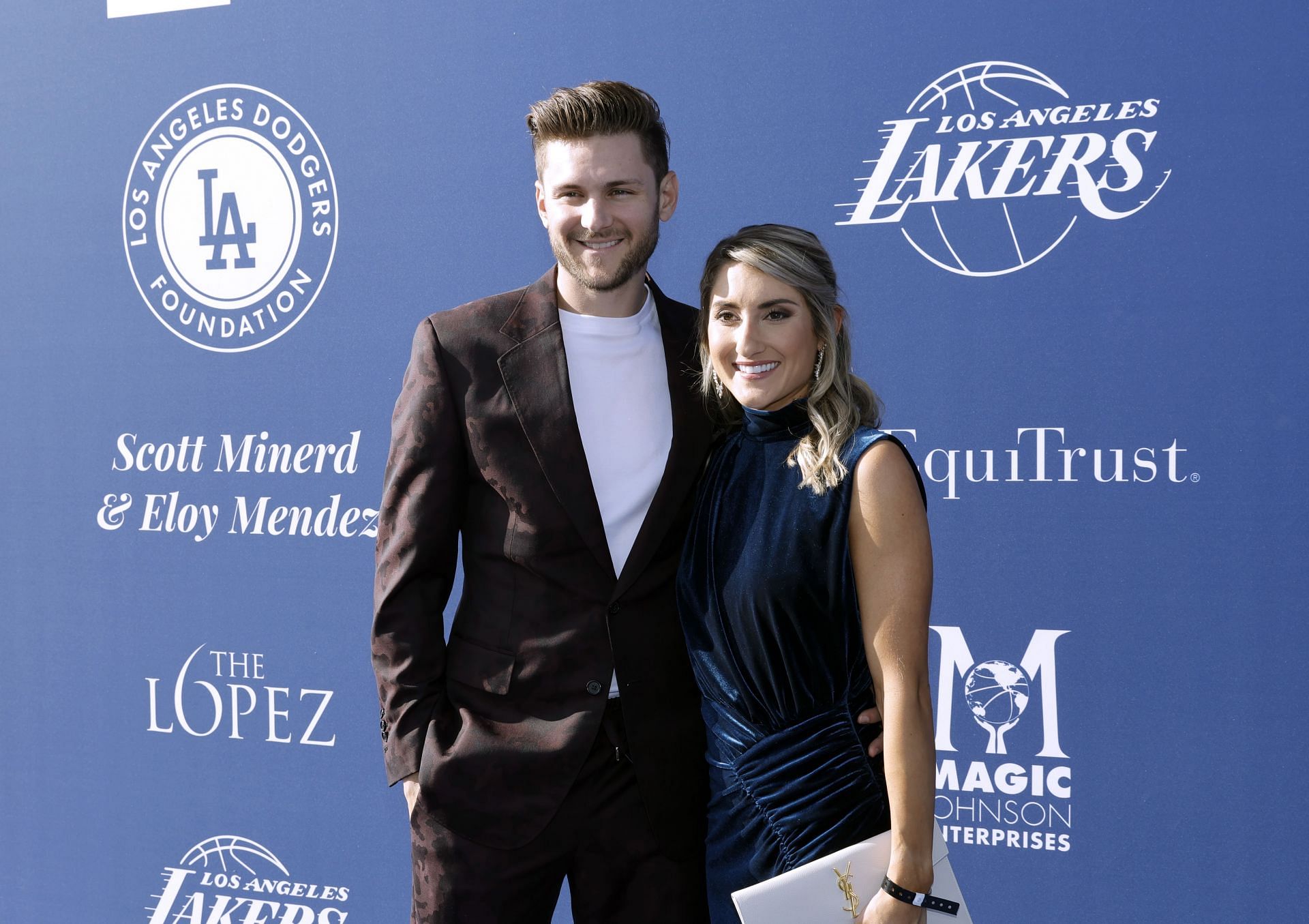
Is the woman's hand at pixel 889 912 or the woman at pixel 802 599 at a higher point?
the woman at pixel 802 599

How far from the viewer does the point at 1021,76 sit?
226cm

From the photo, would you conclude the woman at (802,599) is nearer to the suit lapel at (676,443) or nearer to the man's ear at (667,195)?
the suit lapel at (676,443)

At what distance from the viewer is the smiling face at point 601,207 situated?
1798 mm

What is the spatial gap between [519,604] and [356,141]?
1.44 metres

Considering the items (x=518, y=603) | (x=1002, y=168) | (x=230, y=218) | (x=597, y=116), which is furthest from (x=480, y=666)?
(x=230, y=218)

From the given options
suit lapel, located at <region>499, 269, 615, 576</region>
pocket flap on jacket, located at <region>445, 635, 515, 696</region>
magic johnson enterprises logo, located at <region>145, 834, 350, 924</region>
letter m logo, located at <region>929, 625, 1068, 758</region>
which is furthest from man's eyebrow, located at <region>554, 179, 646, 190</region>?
magic johnson enterprises logo, located at <region>145, 834, 350, 924</region>

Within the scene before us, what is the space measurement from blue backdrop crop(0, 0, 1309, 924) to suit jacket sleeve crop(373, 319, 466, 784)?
89cm

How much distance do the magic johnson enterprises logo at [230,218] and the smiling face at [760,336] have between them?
1466mm

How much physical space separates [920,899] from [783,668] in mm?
332

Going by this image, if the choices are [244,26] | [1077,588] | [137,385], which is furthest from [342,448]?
[1077,588]

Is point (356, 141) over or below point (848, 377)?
over

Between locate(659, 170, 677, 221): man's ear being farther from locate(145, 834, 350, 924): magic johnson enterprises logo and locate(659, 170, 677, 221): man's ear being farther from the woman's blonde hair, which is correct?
locate(145, 834, 350, 924): magic johnson enterprises logo

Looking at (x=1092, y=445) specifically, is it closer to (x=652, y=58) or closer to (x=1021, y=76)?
(x=1021, y=76)

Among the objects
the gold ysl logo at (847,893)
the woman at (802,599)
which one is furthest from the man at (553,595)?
the gold ysl logo at (847,893)
